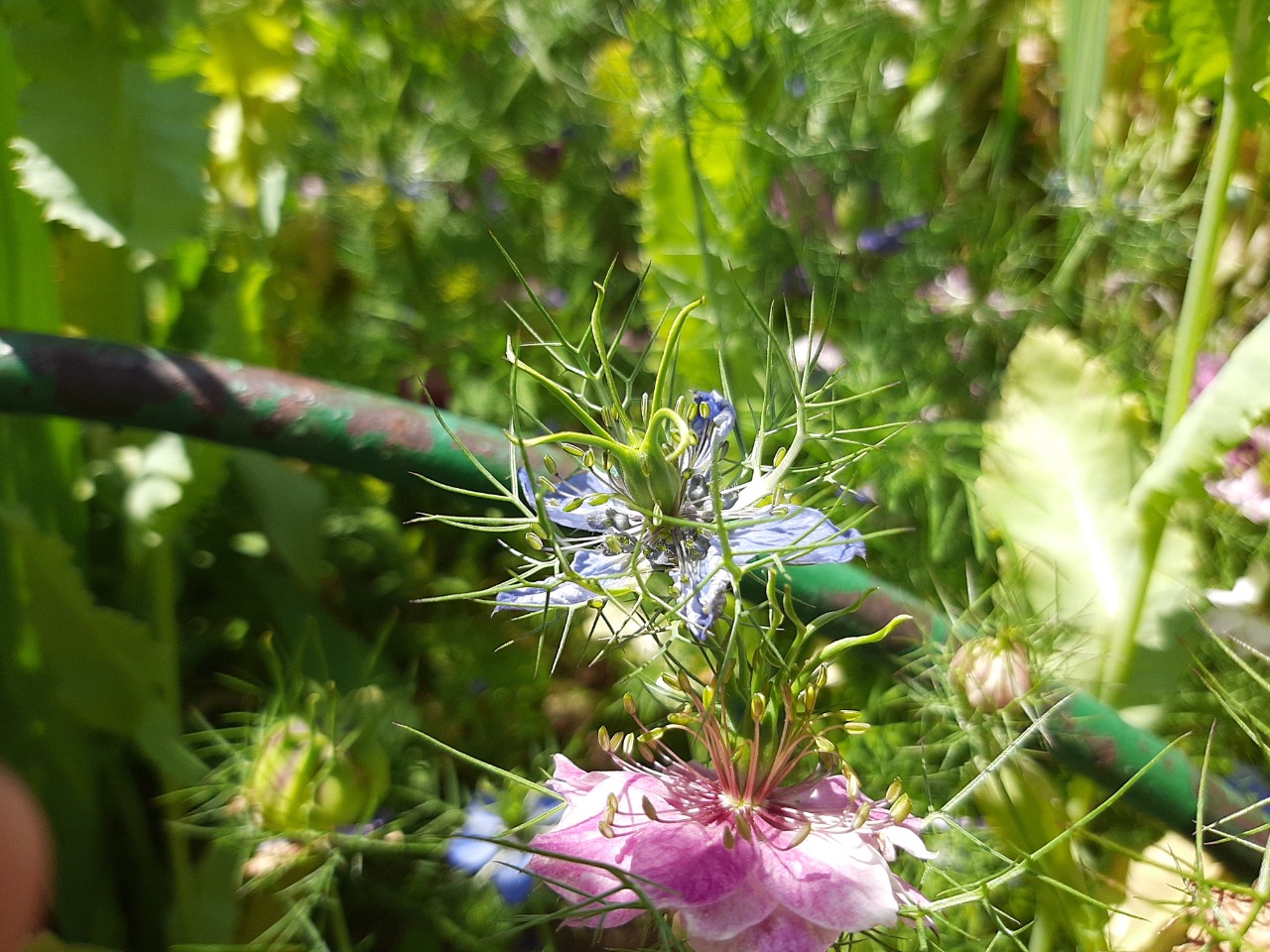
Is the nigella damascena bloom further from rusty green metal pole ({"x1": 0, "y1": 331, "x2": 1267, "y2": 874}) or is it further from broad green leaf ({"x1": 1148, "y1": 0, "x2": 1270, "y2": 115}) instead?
broad green leaf ({"x1": 1148, "y1": 0, "x2": 1270, "y2": 115})

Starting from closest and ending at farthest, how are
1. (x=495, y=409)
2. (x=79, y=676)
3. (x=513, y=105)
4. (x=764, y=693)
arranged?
1. (x=764, y=693)
2. (x=79, y=676)
3. (x=495, y=409)
4. (x=513, y=105)

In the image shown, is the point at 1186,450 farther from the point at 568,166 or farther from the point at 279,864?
the point at 568,166

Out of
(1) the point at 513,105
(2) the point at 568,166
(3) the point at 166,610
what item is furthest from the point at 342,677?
(1) the point at 513,105

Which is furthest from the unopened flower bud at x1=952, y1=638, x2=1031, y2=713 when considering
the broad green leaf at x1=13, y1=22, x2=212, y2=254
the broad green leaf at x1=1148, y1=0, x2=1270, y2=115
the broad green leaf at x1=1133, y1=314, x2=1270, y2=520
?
the broad green leaf at x1=13, y1=22, x2=212, y2=254

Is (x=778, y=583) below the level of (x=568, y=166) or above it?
below

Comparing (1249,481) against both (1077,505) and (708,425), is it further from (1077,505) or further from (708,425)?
(708,425)

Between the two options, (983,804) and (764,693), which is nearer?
(764,693)

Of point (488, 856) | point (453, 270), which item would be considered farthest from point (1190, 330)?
point (453, 270)
